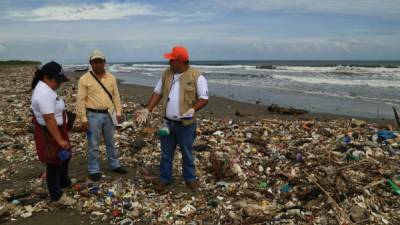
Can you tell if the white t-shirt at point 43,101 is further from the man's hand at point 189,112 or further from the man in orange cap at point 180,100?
the man's hand at point 189,112

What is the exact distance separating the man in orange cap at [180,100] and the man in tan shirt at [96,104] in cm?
65

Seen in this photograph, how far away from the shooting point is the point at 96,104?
5.19 metres

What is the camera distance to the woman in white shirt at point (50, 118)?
4145mm

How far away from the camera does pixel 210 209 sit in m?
4.70

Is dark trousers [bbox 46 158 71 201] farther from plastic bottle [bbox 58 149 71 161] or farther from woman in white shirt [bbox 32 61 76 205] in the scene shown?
plastic bottle [bbox 58 149 71 161]

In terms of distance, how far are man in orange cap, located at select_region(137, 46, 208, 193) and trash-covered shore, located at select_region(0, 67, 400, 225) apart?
568 mm

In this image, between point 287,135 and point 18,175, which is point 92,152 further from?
point 287,135

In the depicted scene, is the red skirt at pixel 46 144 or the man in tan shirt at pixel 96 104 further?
the man in tan shirt at pixel 96 104

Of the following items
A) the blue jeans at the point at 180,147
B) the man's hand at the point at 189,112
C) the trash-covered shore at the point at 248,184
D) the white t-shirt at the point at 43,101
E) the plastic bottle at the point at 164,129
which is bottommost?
the trash-covered shore at the point at 248,184

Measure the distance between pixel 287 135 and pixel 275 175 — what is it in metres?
2.86

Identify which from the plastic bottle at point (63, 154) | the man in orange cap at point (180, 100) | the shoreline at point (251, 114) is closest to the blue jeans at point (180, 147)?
the man in orange cap at point (180, 100)

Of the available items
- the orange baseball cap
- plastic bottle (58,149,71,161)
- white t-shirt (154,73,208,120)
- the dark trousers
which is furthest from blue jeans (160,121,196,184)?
the dark trousers

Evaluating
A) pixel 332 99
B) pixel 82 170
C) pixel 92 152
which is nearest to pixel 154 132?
pixel 82 170

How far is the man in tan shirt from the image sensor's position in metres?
→ 5.12
